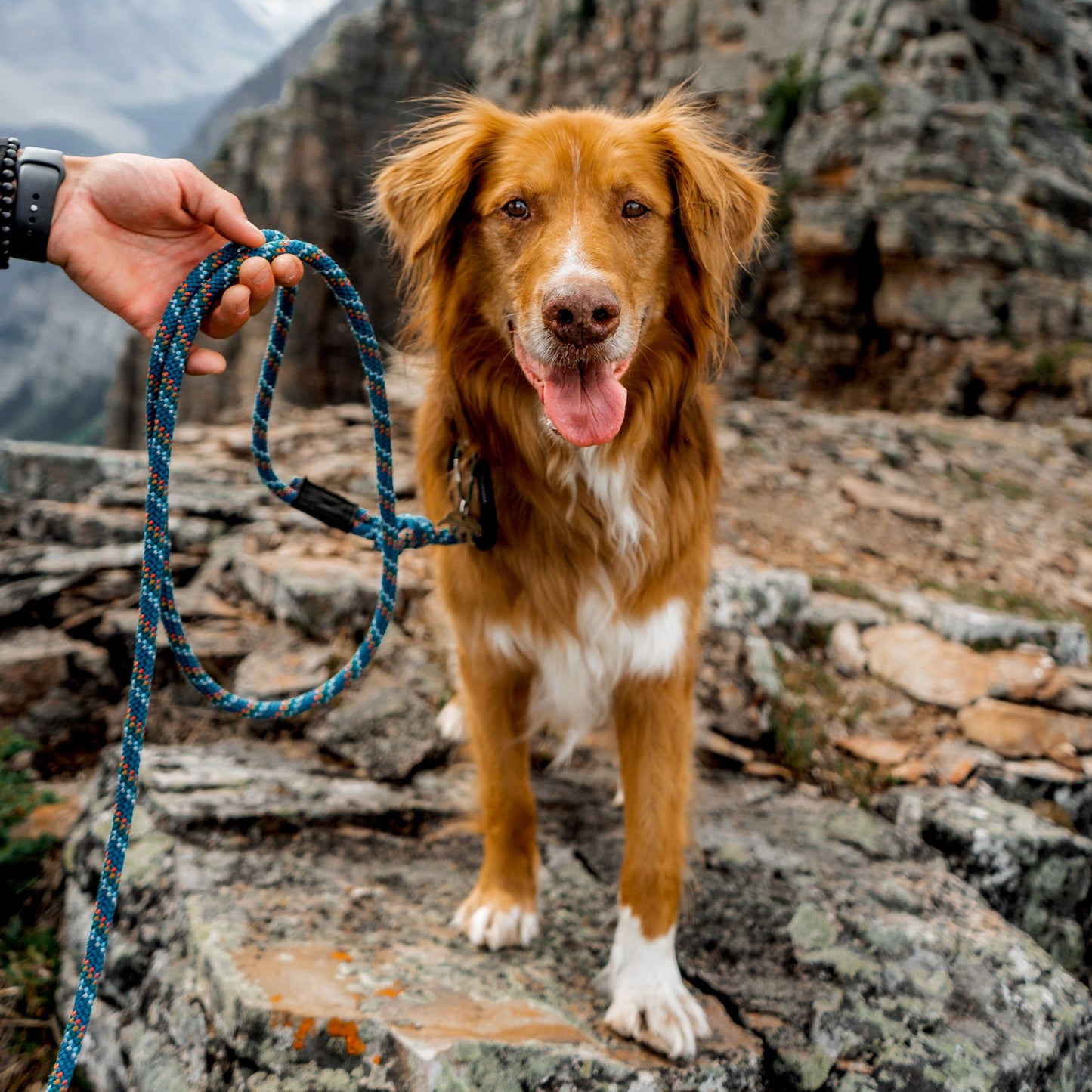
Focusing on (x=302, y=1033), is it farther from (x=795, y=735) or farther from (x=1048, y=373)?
(x=1048, y=373)

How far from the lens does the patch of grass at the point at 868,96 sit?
44.4 feet

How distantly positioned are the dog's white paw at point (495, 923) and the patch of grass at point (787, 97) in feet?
54.2

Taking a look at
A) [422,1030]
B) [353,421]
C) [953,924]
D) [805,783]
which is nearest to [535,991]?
[422,1030]

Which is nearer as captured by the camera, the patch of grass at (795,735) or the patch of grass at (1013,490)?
the patch of grass at (795,735)

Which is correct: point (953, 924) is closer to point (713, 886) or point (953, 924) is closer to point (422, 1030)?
point (713, 886)

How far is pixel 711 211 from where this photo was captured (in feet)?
7.63

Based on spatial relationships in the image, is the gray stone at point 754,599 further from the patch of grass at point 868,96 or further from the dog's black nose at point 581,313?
the patch of grass at point 868,96

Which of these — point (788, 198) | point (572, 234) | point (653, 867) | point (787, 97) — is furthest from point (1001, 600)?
point (787, 97)

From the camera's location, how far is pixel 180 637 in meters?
1.67

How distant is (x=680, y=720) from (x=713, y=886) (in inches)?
25.6

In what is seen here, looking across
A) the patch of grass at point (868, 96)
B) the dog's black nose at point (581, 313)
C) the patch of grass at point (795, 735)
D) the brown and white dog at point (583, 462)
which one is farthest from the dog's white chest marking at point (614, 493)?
the patch of grass at point (868, 96)

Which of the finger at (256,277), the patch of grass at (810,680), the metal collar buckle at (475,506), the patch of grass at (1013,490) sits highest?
the finger at (256,277)

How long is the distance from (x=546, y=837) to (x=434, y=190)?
2.15m

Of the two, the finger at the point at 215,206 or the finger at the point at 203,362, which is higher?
the finger at the point at 215,206
